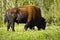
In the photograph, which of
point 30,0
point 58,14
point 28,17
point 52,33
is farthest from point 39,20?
point 30,0

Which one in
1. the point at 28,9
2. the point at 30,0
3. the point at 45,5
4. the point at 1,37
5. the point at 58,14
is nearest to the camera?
the point at 1,37

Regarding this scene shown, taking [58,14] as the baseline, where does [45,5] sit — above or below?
below

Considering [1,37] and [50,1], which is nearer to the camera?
[1,37]

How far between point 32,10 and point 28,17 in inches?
16.4

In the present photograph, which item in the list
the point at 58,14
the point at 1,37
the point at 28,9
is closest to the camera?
→ the point at 1,37

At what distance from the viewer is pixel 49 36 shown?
41.2ft

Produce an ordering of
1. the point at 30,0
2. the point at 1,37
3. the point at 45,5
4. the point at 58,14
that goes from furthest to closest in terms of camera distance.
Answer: the point at 30,0 < the point at 45,5 < the point at 58,14 < the point at 1,37

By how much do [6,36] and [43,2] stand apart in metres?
15.4

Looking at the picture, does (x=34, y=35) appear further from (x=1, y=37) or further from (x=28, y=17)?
(x=28, y=17)

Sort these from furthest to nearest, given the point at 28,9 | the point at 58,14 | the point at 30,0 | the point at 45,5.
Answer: the point at 30,0, the point at 45,5, the point at 28,9, the point at 58,14

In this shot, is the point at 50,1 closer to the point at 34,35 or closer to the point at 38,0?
→ the point at 38,0

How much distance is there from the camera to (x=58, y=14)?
15320 mm

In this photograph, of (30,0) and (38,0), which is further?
(30,0)

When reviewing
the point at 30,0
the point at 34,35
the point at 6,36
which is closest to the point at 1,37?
the point at 6,36
